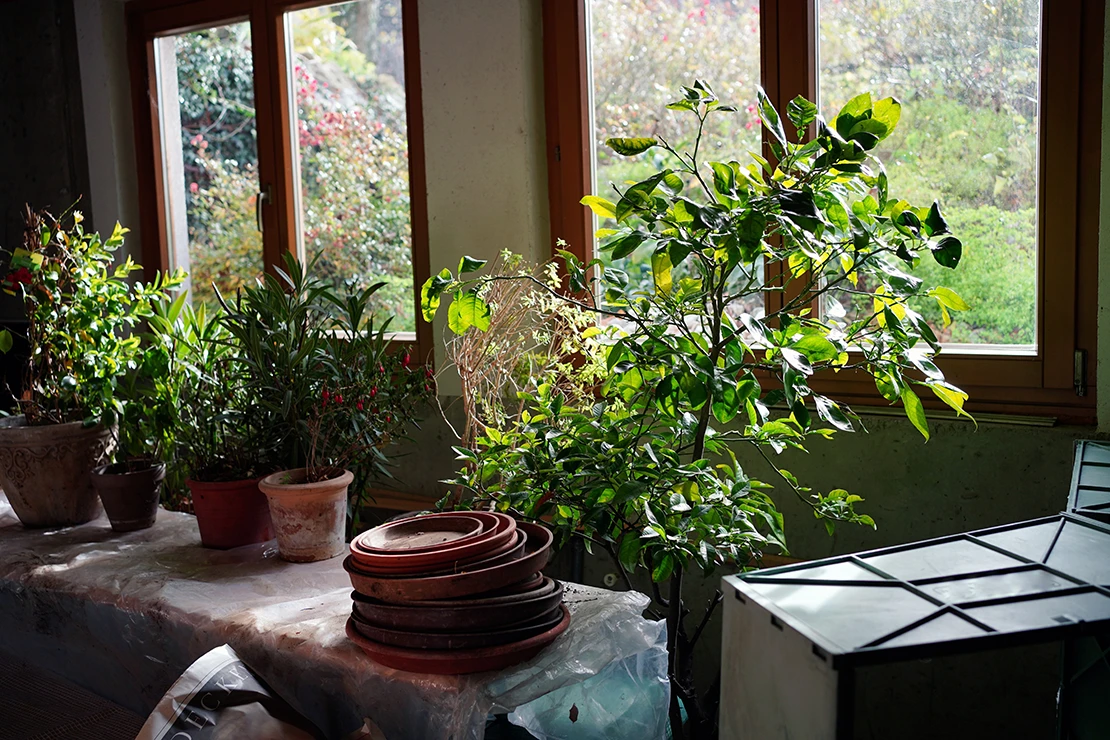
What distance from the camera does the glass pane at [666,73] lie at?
2.82 metres

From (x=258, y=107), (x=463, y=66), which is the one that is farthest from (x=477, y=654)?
(x=258, y=107)

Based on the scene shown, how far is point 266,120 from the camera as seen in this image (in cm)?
382

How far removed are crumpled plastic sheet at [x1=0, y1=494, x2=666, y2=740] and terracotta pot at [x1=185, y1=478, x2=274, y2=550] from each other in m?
0.04

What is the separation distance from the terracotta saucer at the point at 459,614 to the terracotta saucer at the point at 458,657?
0.14ft

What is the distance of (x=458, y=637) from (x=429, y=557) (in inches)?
6.4

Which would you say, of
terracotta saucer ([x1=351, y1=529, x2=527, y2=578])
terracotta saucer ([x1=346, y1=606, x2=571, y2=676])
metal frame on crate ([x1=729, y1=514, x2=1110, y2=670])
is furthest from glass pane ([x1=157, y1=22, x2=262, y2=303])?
metal frame on crate ([x1=729, y1=514, x2=1110, y2=670])

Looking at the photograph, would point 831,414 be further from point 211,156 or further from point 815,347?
point 211,156

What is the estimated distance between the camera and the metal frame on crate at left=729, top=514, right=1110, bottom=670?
43.5 inches

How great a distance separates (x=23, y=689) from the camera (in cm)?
264

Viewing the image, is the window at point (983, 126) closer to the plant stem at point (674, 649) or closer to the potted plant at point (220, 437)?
the plant stem at point (674, 649)

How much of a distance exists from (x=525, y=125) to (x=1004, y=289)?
1550 mm

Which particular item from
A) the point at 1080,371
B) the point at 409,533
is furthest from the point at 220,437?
the point at 1080,371

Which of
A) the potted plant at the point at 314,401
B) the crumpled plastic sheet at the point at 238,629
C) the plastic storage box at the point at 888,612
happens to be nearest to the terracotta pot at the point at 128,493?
the crumpled plastic sheet at the point at 238,629

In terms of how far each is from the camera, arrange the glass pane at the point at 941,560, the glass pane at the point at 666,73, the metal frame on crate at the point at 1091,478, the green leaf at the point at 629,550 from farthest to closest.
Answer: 1. the glass pane at the point at 666,73
2. the green leaf at the point at 629,550
3. the metal frame on crate at the point at 1091,478
4. the glass pane at the point at 941,560
